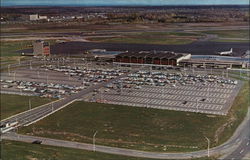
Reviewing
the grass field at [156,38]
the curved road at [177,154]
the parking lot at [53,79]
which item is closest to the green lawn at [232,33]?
the grass field at [156,38]

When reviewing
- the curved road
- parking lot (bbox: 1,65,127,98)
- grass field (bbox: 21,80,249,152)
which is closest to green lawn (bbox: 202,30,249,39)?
parking lot (bbox: 1,65,127,98)

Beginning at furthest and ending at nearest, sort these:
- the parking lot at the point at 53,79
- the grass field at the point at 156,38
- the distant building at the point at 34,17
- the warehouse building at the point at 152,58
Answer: the distant building at the point at 34,17 < the grass field at the point at 156,38 < the warehouse building at the point at 152,58 < the parking lot at the point at 53,79

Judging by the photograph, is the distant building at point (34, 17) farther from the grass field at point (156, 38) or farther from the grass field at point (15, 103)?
the grass field at point (15, 103)

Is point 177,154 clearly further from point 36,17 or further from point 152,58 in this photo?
point 36,17

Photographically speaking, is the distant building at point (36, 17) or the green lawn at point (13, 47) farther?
the distant building at point (36, 17)

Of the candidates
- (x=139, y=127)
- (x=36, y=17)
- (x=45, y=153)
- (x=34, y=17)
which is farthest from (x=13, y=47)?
(x=45, y=153)

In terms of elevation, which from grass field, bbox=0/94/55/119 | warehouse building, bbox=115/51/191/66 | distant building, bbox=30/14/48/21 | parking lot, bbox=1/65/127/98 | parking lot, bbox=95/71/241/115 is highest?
distant building, bbox=30/14/48/21

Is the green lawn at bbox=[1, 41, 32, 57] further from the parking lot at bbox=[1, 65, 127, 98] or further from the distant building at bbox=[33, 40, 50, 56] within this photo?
the parking lot at bbox=[1, 65, 127, 98]
